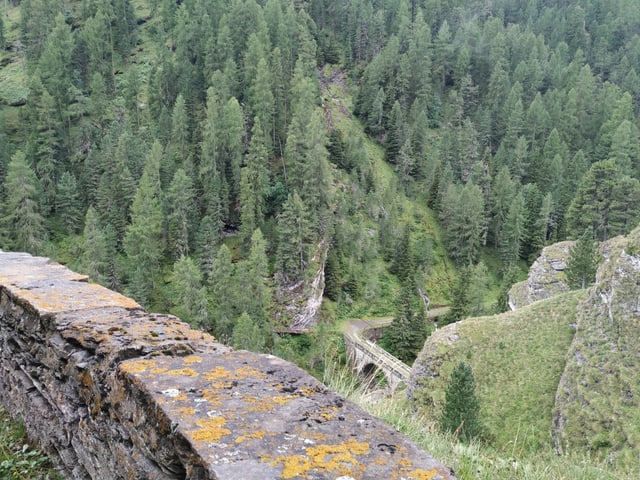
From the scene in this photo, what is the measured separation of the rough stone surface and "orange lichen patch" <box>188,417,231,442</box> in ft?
158

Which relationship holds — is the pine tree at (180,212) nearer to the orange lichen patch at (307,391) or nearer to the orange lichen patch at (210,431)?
the orange lichen patch at (307,391)

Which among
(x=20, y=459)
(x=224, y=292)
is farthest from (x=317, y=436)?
(x=224, y=292)

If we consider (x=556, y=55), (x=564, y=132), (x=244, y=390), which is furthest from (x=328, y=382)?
(x=556, y=55)

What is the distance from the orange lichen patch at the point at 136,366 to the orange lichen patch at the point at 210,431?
2.94ft

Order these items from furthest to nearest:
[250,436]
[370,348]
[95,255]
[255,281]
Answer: [95,255] → [255,281] → [370,348] → [250,436]

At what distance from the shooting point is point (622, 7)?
12031 centimetres

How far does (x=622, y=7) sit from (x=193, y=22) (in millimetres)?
105807

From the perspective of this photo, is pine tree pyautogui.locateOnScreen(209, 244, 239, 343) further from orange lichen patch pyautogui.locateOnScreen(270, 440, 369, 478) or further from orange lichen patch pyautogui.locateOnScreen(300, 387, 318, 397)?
orange lichen patch pyautogui.locateOnScreen(270, 440, 369, 478)

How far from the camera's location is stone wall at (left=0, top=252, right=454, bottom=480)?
3.18 metres

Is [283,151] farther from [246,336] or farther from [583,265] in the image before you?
[583,265]

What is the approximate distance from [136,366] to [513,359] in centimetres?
3154

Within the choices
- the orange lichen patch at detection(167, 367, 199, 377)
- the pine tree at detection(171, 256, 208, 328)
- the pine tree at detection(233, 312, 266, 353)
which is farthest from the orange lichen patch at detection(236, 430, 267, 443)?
the pine tree at detection(171, 256, 208, 328)

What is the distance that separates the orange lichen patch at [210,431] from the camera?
3.25 m

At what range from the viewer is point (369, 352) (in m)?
46.1
